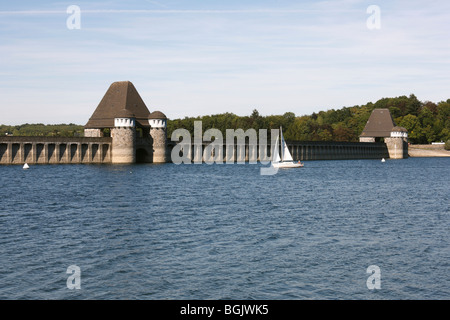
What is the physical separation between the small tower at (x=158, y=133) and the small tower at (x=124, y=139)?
5.93m

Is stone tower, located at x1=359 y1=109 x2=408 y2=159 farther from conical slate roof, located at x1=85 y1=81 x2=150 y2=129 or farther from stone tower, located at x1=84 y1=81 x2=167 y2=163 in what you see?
conical slate roof, located at x1=85 y1=81 x2=150 y2=129

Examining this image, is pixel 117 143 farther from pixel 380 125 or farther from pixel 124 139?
pixel 380 125

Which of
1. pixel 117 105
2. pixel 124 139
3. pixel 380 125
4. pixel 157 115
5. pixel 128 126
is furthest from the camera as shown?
pixel 380 125

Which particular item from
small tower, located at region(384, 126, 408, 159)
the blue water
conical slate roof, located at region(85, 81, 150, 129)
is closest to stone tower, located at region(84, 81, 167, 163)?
conical slate roof, located at region(85, 81, 150, 129)

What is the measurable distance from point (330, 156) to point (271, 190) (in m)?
113

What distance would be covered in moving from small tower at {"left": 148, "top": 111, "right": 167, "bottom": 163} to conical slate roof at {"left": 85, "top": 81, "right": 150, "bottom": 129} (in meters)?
5.30

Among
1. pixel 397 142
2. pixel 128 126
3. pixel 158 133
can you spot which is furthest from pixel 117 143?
pixel 397 142

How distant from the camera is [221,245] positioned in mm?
29281

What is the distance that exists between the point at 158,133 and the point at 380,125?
102479 millimetres

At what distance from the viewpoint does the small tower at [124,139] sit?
107 metres

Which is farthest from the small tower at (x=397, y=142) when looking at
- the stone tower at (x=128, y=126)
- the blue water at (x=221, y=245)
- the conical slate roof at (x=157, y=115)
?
the blue water at (x=221, y=245)

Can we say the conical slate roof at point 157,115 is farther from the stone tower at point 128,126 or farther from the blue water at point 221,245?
the blue water at point 221,245

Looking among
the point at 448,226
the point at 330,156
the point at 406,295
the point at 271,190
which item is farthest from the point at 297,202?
the point at 330,156

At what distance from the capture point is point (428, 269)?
2448 centimetres
